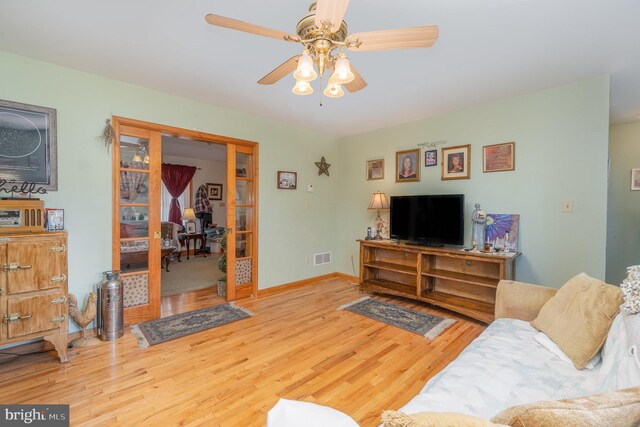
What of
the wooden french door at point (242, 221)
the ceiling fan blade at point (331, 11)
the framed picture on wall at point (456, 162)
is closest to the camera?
the ceiling fan blade at point (331, 11)

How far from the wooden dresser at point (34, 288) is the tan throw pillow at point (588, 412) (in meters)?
3.05

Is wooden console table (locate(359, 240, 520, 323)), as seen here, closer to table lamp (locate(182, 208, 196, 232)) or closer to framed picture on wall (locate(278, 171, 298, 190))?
framed picture on wall (locate(278, 171, 298, 190))

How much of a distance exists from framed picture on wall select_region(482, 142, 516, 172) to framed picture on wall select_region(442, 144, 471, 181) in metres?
0.18

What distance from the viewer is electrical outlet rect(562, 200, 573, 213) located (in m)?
2.84

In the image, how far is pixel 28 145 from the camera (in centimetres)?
247

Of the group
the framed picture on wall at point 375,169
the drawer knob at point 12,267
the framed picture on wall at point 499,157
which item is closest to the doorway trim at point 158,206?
the drawer knob at point 12,267

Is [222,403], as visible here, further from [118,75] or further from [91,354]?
[118,75]

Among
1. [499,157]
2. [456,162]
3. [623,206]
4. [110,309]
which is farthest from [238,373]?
[623,206]

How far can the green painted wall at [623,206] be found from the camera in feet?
12.1

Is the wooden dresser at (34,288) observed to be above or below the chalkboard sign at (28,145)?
below

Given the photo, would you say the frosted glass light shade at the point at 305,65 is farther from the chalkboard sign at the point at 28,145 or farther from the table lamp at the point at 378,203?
the table lamp at the point at 378,203

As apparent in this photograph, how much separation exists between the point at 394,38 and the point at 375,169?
10.4 feet

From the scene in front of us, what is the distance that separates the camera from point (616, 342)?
4.38ft
